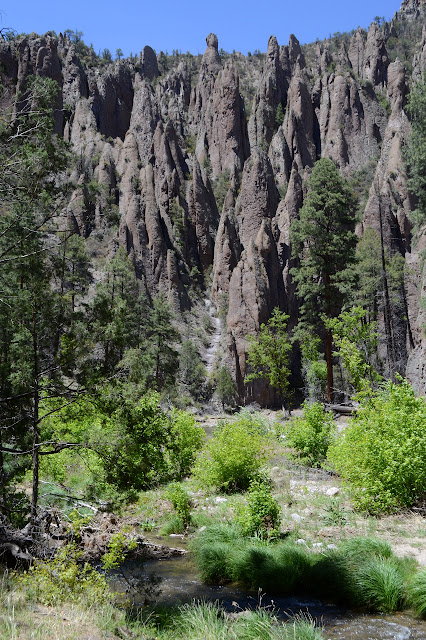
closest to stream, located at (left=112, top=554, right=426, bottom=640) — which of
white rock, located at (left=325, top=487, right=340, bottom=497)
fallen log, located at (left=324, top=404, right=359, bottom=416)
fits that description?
white rock, located at (left=325, top=487, right=340, bottom=497)

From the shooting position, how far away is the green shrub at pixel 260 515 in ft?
36.7

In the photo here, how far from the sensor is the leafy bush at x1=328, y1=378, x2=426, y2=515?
10.7m

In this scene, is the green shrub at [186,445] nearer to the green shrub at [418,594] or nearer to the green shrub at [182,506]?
the green shrub at [182,506]

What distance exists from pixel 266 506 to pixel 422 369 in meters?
13.9

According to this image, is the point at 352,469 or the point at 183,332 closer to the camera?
the point at 352,469

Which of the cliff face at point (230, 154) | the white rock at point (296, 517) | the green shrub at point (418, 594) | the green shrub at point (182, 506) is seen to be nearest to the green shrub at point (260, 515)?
the white rock at point (296, 517)

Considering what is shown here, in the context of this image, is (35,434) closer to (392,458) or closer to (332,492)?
(392,458)

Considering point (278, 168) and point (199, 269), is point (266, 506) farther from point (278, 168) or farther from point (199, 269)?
point (278, 168)

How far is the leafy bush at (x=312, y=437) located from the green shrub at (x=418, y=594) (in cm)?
873

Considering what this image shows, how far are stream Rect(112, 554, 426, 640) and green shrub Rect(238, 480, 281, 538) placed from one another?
4.99 ft

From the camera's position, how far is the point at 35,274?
9266 mm

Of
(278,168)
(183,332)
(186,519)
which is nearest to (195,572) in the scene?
(186,519)

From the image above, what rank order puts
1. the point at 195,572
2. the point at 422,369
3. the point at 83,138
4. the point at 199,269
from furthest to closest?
the point at 83,138, the point at 199,269, the point at 422,369, the point at 195,572

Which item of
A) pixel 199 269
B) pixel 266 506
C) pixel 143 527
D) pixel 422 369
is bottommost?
pixel 143 527
